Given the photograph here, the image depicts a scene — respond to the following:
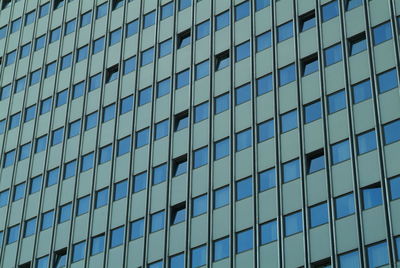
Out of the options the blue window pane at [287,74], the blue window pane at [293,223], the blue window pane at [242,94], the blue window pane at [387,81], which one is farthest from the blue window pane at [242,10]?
the blue window pane at [293,223]

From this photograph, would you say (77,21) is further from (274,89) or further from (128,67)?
(274,89)

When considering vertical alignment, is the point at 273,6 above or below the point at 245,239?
above

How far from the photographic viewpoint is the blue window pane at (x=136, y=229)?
53.9 m

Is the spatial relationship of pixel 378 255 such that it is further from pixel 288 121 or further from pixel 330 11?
pixel 330 11

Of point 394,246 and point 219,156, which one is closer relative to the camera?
point 394,246

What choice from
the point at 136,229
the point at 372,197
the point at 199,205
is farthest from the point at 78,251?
the point at 372,197

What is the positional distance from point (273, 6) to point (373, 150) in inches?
516

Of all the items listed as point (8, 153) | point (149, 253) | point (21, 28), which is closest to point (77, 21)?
point (21, 28)

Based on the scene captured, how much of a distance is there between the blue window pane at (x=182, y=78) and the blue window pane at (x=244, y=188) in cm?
911

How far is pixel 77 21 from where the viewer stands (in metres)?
68.4

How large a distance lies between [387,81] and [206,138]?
1068 centimetres

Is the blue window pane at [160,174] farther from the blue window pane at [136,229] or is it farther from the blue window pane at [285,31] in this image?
the blue window pane at [285,31]

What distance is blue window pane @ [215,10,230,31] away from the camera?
194ft

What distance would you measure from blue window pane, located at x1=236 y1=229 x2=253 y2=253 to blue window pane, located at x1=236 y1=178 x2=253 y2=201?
6.89ft
